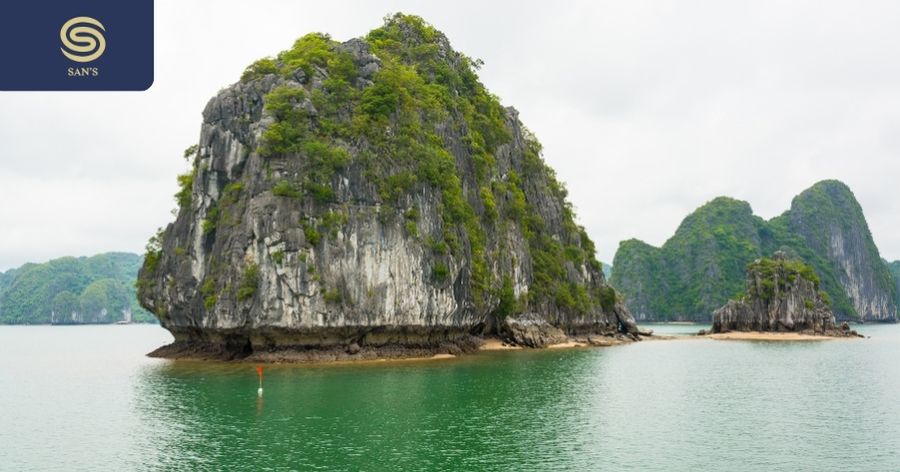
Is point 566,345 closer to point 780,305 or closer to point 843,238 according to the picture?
point 780,305

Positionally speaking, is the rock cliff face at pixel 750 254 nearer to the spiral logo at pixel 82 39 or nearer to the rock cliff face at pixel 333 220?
the rock cliff face at pixel 333 220

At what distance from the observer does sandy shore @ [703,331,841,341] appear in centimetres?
8931

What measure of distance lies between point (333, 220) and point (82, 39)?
30588 millimetres

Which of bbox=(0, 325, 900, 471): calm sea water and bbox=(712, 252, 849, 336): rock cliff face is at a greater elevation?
bbox=(712, 252, 849, 336): rock cliff face

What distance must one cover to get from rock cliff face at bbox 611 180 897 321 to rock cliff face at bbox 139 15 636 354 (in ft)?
384

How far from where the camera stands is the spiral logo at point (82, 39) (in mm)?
21062

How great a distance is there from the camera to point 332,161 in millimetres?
52188

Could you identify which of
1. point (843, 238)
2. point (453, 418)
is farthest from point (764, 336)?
point (843, 238)

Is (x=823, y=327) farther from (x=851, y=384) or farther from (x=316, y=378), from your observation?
(x=316, y=378)

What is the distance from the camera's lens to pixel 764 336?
92.3 m

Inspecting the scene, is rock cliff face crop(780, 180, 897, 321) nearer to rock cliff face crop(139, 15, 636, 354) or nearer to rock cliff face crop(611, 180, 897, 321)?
rock cliff face crop(611, 180, 897, 321)

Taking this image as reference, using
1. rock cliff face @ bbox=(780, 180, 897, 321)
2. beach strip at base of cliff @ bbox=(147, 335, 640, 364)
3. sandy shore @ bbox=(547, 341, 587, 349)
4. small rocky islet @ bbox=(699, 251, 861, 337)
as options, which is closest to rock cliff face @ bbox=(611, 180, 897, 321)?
rock cliff face @ bbox=(780, 180, 897, 321)

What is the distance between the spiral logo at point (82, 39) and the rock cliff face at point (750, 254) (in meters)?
164

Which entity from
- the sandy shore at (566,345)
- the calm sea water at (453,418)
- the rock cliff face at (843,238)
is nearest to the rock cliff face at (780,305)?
the sandy shore at (566,345)
